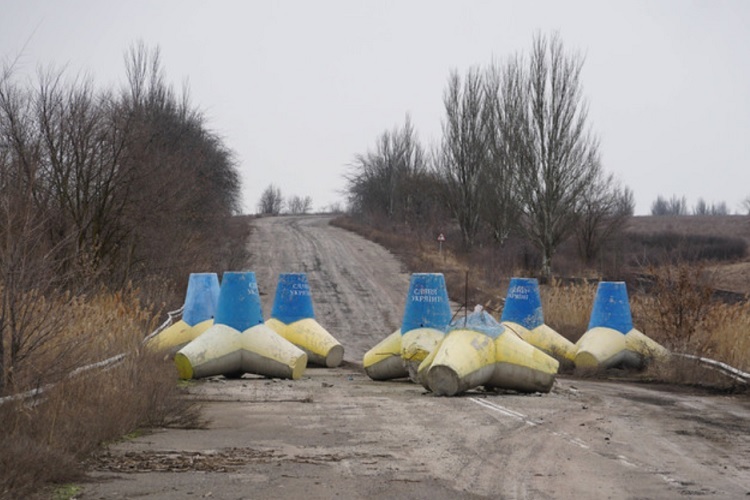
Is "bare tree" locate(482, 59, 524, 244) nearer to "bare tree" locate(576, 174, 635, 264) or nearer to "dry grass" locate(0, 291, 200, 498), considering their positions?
"bare tree" locate(576, 174, 635, 264)

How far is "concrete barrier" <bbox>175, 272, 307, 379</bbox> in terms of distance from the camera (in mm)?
17453

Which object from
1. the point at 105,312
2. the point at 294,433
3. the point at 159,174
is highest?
the point at 159,174

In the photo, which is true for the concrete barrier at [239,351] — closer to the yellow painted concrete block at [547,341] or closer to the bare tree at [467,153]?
the yellow painted concrete block at [547,341]

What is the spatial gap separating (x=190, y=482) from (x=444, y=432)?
3980 mm

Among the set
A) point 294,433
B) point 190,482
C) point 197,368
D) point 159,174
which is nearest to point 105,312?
point 197,368

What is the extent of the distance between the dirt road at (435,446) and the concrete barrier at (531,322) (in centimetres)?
358

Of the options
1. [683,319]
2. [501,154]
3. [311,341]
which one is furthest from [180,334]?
[501,154]

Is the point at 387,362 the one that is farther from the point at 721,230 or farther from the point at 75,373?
the point at 721,230

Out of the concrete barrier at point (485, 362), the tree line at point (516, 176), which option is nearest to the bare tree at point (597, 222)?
the tree line at point (516, 176)

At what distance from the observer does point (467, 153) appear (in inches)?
2351

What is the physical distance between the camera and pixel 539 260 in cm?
5322

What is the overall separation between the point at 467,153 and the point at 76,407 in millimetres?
51246

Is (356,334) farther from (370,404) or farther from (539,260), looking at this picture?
(539,260)

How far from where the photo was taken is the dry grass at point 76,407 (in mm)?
7750
